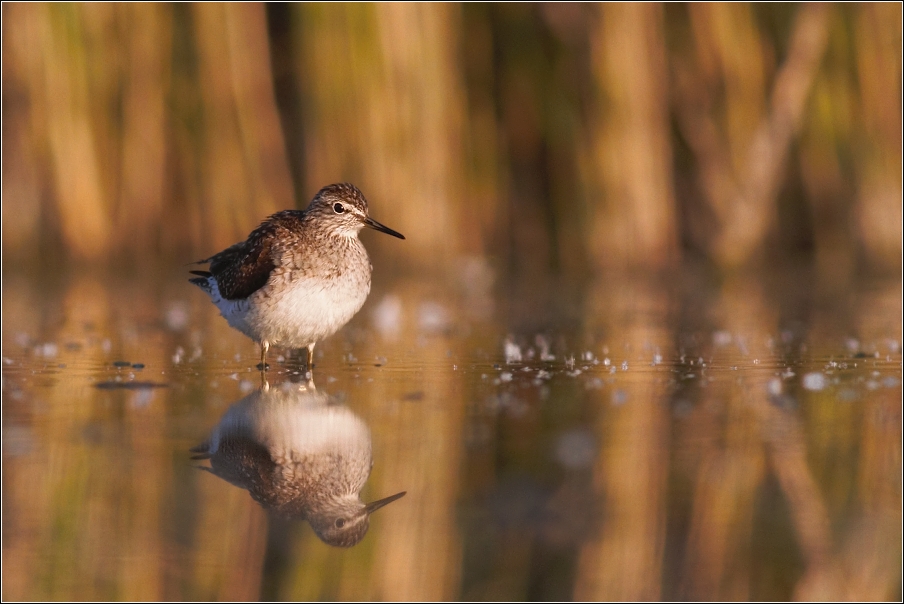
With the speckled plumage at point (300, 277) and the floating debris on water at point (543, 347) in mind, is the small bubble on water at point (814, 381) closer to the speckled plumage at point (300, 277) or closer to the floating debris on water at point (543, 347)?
the floating debris on water at point (543, 347)

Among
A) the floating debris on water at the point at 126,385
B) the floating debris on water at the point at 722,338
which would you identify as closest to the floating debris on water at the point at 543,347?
the floating debris on water at the point at 722,338

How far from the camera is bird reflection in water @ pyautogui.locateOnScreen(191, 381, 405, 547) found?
9.97ft

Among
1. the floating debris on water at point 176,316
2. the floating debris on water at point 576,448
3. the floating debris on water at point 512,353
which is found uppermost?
the floating debris on water at point 176,316

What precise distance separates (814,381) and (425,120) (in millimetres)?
6380

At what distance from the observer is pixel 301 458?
3625 millimetres

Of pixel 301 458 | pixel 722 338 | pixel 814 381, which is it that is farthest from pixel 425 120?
pixel 301 458

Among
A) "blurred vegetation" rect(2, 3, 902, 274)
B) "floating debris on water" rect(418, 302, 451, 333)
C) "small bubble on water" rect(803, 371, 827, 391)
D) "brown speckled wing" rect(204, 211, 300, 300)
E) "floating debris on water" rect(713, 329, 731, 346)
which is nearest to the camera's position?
"small bubble on water" rect(803, 371, 827, 391)

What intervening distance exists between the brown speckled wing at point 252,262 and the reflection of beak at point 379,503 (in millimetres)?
2748

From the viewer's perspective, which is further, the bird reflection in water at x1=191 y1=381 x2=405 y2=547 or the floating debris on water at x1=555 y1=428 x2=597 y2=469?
the floating debris on water at x1=555 y1=428 x2=597 y2=469

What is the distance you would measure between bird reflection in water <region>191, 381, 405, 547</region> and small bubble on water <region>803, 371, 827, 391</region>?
1.92 metres

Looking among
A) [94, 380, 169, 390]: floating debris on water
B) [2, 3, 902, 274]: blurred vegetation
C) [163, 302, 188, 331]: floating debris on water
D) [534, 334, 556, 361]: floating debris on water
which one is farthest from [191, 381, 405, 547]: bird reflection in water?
[2, 3, 902, 274]: blurred vegetation

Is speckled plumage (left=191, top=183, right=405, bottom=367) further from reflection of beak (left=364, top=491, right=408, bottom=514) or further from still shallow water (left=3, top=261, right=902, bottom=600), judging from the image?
reflection of beak (left=364, top=491, right=408, bottom=514)

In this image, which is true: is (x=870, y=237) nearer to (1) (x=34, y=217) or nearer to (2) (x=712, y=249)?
(2) (x=712, y=249)

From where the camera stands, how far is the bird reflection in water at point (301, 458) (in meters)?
3.04
